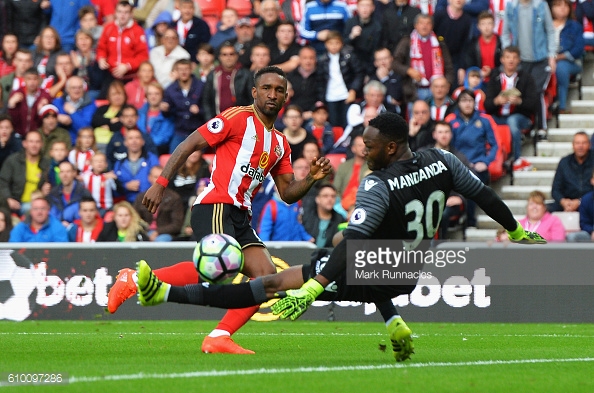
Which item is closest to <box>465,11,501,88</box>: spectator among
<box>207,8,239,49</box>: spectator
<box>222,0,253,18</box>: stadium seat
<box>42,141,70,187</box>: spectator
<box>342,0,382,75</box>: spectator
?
<box>342,0,382,75</box>: spectator

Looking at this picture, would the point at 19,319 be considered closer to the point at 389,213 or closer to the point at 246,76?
the point at 246,76

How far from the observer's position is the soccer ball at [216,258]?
823cm

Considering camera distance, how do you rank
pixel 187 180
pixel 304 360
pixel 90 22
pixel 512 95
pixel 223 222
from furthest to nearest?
pixel 90 22 → pixel 512 95 → pixel 187 180 → pixel 223 222 → pixel 304 360

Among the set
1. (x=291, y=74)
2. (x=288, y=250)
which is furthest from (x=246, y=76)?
(x=288, y=250)

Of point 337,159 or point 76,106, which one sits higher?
point 76,106

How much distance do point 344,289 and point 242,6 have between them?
12456 mm

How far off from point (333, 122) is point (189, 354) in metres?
9.38

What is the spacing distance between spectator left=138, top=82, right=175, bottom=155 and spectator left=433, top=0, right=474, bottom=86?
15.0 feet

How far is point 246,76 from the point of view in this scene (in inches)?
688

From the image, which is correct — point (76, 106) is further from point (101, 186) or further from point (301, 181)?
point (301, 181)

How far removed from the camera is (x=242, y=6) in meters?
19.9

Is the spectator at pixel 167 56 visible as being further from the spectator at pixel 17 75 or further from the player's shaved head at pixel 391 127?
the player's shaved head at pixel 391 127

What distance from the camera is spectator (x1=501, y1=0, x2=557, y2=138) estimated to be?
1734 centimetres

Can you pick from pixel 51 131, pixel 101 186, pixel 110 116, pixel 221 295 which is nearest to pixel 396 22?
pixel 110 116
